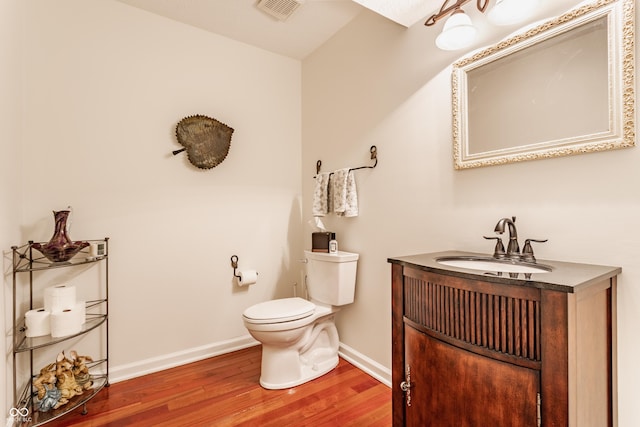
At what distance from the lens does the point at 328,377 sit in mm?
1968

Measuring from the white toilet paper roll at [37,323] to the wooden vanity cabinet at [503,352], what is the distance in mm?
1767

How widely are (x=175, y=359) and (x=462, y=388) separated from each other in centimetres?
192

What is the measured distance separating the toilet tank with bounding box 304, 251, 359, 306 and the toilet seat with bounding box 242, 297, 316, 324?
0.16m

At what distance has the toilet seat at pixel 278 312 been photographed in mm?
1766

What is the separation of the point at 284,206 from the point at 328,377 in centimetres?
136

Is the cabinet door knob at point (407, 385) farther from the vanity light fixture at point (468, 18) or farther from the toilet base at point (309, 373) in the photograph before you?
the vanity light fixture at point (468, 18)

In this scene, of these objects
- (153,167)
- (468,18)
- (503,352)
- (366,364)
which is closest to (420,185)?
(468,18)

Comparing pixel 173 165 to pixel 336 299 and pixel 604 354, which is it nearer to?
pixel 336 299

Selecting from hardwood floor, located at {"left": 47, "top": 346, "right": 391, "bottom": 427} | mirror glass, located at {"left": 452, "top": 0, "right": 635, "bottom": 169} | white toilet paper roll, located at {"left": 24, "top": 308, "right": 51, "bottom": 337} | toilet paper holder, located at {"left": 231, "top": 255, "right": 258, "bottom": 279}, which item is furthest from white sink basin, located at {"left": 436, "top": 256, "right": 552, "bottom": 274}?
white toilet paper roll, located at {"left": 24, "top": 308, "right": 51, "bottom": 337}

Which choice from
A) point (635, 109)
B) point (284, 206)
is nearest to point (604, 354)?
point (635, 109)

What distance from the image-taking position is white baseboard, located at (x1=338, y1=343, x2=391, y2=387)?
1.90 metres

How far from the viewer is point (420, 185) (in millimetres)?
1713

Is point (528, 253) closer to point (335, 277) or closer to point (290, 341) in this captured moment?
point (335, 277)

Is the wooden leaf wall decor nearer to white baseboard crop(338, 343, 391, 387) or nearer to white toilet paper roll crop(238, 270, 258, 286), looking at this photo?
white toilet paper roll crop(238, 270, 258, 286)
